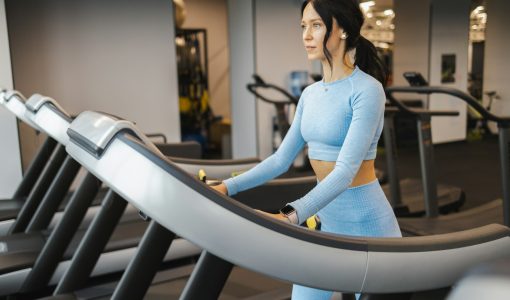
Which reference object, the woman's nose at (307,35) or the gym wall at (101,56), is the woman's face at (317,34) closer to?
the woman's nose at (307,35)

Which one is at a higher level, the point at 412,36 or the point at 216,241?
the point at 412,36

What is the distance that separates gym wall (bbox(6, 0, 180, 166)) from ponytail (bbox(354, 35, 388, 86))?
14.9 feet

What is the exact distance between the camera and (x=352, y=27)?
134 cm

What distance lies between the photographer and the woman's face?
4.35ft

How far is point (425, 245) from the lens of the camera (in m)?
1.20

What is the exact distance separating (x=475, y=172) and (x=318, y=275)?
5776 millimetres

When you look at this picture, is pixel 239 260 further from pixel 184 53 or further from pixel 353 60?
pixel 184 53

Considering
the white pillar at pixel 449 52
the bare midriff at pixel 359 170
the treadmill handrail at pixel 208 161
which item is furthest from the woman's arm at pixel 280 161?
the white pillar at pixel 449 52

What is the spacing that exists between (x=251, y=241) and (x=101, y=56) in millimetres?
4923

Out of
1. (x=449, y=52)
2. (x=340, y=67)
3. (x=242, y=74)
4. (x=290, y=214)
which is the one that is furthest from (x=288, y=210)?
(x=449, y=52)

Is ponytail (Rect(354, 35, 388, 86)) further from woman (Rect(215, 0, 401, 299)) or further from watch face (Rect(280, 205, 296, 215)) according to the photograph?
watch face (Rect(280, 205, 296, 215))

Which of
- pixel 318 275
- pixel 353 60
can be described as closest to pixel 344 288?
pixel 318 275

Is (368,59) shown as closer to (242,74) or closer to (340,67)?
(340,67)

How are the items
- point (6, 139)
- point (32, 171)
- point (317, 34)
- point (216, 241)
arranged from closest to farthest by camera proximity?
point (216, 241)
point (317, 34)
point (32, 171)
point (6, 139)
